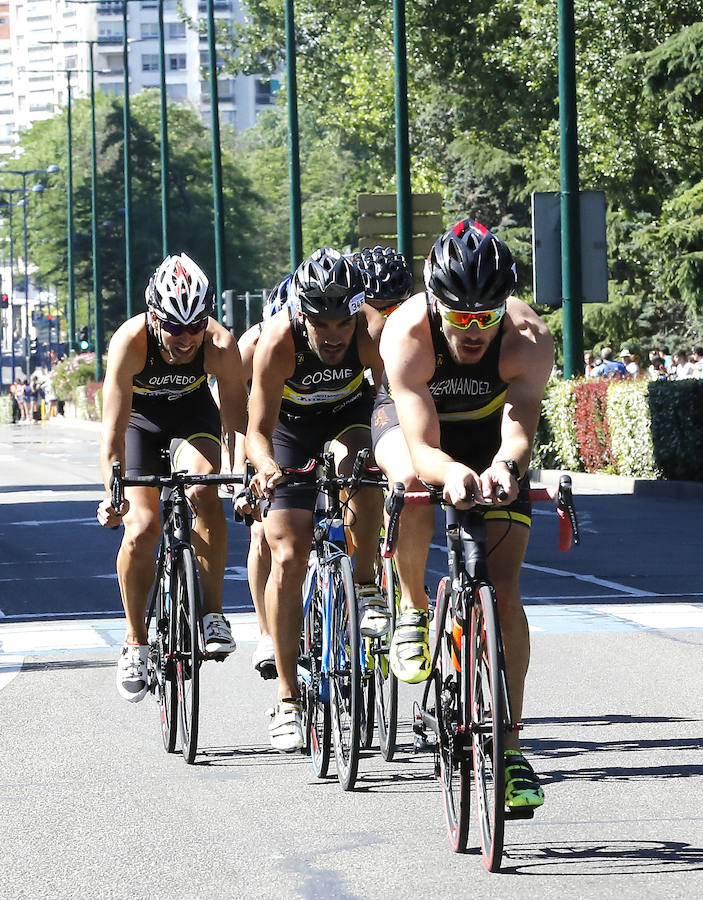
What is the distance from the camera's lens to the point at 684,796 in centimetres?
672

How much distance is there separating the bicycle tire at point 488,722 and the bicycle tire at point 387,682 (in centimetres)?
132

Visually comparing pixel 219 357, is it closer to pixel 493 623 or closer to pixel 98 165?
pixel 493 623

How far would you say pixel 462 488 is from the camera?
595 centimetres

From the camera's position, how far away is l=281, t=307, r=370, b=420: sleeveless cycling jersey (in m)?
7.71

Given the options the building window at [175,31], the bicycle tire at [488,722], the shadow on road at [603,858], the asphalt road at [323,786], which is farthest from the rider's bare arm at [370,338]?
the building window at [175,31]

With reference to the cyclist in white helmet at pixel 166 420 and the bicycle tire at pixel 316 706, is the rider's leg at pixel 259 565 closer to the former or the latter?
the cyclist in white helmet at pixel 166 420

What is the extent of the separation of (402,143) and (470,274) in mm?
25127

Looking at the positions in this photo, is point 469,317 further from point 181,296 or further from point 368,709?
point 181,296

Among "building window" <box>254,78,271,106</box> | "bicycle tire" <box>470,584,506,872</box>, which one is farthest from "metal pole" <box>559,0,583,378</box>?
"building window" <box>254,78,271,106</box>

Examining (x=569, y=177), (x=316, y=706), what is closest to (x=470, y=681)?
(x=316, y=706)

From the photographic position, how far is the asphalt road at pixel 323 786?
5746 millimetres

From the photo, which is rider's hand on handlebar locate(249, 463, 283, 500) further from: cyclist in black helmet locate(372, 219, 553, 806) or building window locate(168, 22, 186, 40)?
building window locate(168, 22, 186, 40)

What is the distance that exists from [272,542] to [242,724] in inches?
44.6

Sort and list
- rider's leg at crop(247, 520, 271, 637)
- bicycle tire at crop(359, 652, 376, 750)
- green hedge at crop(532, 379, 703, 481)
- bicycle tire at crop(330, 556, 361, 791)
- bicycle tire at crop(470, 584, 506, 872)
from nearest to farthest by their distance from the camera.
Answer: bicycle tire at crop(470, 584, 506, 872) < bicycle tire at crop(330, 556, 361, 791) < bicycle tire at crop(359, 652, 376, 750) < rider's leg at crop(247, 520, 271, 637) < green hedge at crop(532, 379, 703, 481)
